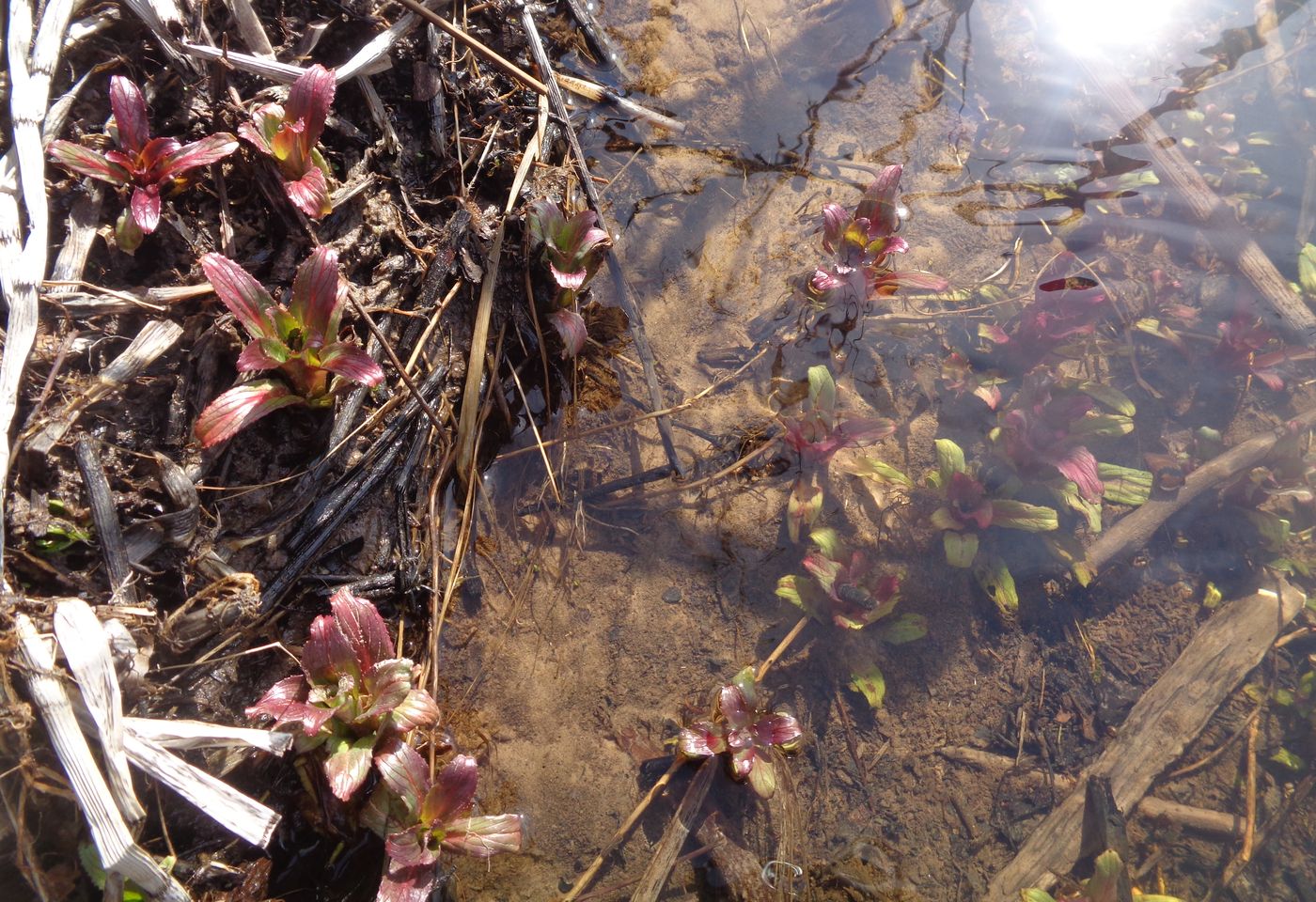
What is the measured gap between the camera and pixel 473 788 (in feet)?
7.40

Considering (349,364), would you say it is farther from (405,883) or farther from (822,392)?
(822,392)

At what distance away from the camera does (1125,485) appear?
10.8 feet

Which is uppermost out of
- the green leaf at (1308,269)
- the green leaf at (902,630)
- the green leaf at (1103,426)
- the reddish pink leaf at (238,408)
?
the reddish pink leaf at (238,408)

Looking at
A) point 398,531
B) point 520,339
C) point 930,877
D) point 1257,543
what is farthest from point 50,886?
point 1257,543

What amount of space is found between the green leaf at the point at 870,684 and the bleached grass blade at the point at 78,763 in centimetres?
222

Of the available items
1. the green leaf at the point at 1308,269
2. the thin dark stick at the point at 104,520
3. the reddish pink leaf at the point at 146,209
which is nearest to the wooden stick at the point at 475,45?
the reddish pink leaf at the point at 146,209

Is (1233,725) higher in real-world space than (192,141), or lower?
lower

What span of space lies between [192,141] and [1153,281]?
4.16 meters

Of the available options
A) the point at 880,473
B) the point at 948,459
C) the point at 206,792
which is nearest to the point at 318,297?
the point at 206,792

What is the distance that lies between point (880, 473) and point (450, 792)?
1.99 meters

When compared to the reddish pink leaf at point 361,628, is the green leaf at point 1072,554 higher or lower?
lower

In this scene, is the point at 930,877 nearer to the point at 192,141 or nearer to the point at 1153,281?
the point at 1153,281

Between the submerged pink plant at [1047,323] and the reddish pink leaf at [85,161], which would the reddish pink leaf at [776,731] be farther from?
the reddish pink leaf at [85,161]

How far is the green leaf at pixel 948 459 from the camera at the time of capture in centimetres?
309
